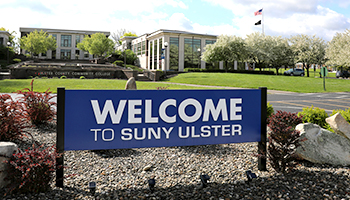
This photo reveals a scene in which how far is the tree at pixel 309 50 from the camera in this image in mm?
54562

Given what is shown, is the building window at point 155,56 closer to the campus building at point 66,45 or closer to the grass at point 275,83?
the grass at point 275,83

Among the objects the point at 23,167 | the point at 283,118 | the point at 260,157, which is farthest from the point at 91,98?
the point at 283,118

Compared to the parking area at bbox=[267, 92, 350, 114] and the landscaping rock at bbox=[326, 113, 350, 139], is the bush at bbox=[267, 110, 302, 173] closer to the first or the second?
the landscaping rock at bbox=[326, 113, 350, 139]

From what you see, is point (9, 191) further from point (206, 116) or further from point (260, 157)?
point (260, 157)

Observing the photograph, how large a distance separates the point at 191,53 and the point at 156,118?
2251 inches

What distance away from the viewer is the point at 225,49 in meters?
52.7

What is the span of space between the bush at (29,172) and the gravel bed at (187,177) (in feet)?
0.33

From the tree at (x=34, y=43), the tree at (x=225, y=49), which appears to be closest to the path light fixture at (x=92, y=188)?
the tree at (x=225, y=49)

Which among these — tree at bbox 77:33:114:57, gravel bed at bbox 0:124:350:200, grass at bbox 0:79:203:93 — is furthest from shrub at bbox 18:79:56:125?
tree at bbox 77:33:114:57

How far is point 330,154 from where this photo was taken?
4570mm

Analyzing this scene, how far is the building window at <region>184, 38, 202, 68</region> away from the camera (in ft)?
195

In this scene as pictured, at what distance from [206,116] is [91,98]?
1.79m

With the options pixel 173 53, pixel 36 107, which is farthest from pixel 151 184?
pixel 173 53

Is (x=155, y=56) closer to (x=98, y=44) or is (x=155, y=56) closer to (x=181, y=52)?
A: (x=181, y=52)
